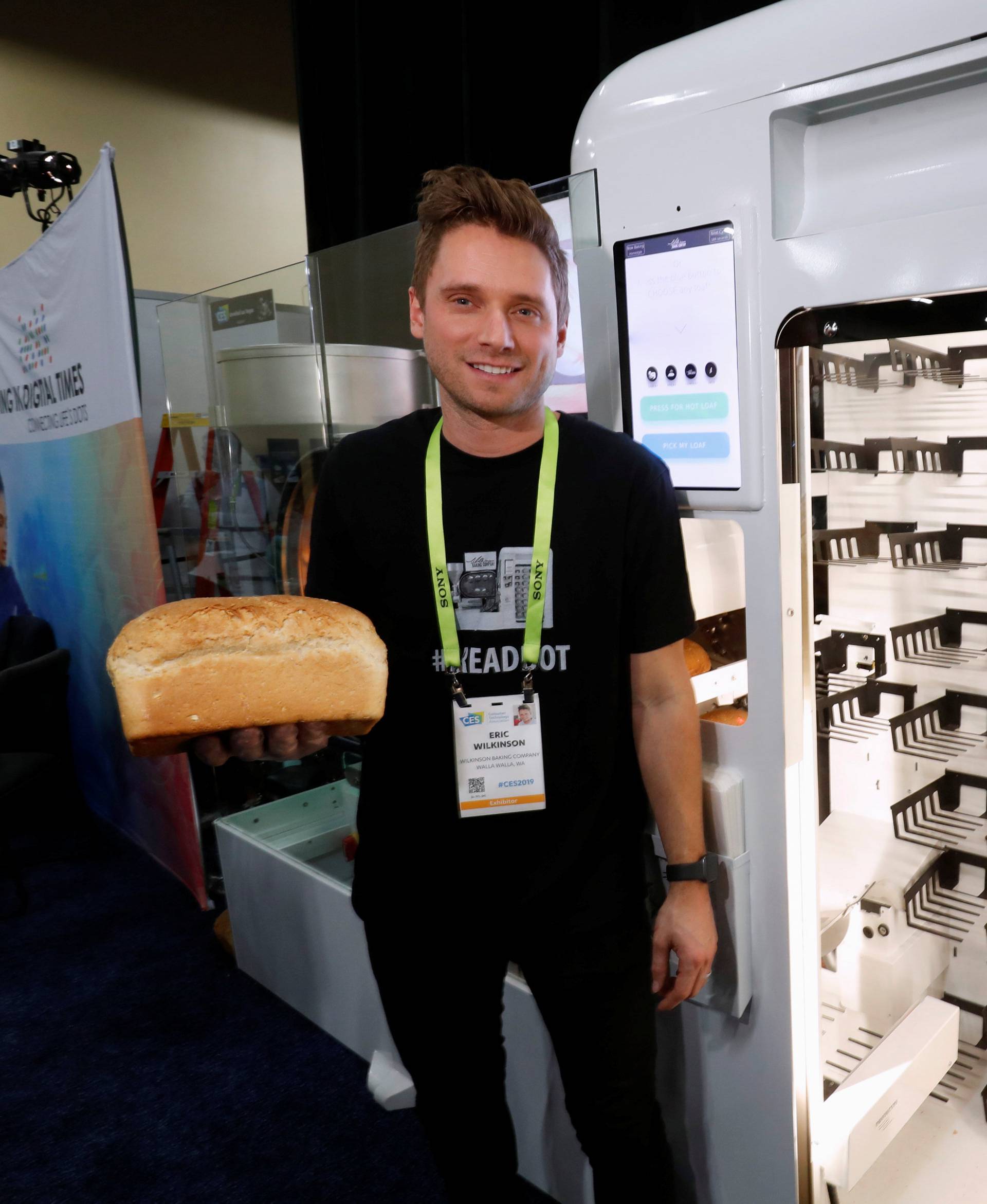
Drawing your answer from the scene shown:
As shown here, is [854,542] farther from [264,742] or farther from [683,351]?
[264,742]

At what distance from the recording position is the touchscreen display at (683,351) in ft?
4.10

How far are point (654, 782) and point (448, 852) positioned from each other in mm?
316

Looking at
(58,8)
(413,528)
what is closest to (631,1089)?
(413,528)

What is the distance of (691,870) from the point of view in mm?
1309

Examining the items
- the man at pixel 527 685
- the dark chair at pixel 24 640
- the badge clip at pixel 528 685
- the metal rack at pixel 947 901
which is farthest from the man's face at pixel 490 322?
the dark chair at pixel 24 640


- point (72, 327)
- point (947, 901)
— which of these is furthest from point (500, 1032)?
point (72, 327)

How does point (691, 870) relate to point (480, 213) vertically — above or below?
below

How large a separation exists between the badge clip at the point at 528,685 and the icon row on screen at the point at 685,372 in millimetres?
475

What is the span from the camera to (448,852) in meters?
1.30

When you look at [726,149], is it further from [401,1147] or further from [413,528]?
[401,1147]

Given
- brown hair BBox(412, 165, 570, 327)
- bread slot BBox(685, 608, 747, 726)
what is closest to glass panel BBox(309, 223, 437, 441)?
brown hair BBox(412, 165, 570, 327)

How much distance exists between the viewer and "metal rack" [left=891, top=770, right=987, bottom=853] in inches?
61.9

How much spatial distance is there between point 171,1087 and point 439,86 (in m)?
3.35

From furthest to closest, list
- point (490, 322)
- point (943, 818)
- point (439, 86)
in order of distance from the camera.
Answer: point (439, 86)
point (943, 818)
point (490, 322)
